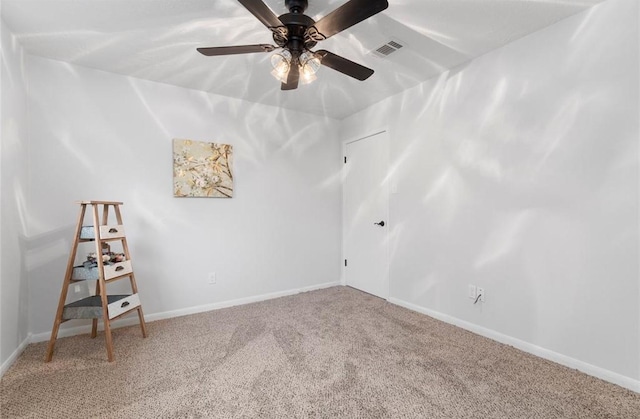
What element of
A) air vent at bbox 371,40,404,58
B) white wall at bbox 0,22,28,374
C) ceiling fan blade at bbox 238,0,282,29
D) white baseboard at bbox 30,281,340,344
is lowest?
white baseboard at bbox 30,281,340,344

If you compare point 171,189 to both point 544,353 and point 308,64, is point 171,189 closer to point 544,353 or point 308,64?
point 308,64

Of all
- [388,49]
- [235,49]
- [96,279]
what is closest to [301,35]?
[235,49]

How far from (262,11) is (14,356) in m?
2.80

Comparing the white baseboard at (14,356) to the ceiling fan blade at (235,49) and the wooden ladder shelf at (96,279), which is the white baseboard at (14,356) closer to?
the wooden ladder shelf at (96,279)

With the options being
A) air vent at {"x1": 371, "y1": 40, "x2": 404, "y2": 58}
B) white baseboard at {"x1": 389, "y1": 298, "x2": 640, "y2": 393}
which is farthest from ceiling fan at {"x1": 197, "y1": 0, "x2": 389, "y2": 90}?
white baseboard at {"x1": 389, "y1": 298, "x2": 640, "y2": 393}

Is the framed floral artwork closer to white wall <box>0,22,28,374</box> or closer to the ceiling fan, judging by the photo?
white wall <box>0,22,28,374</box>

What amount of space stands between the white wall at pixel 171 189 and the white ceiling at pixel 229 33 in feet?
0.96

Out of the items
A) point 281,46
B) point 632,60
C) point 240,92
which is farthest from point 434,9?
point 240,92

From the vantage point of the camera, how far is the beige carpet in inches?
60.1

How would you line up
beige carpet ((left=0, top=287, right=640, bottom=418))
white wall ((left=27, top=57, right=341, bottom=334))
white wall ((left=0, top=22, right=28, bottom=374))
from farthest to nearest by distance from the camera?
1. white wall ((left=27, top=57, right=341, bottom=334))
2. white wall ((left=0, top=22, right=28, bottom=374))
3. beige carpet ((left=0, top=287, right=640, bottom=418))

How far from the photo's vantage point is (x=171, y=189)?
2.87 m

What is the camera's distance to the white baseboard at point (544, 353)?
1.70 metres

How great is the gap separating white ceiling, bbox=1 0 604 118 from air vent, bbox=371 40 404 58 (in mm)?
45

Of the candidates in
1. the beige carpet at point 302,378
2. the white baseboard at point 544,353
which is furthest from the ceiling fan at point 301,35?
the white baseboard at point 544,353
